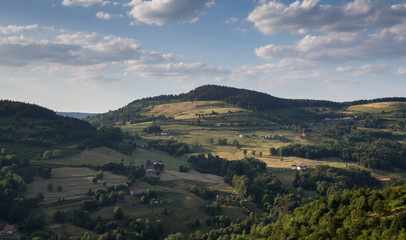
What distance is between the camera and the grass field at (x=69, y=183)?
103113 mm

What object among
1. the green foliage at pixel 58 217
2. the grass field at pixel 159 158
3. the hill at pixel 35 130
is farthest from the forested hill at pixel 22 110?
the green foliage at pixel 58 217

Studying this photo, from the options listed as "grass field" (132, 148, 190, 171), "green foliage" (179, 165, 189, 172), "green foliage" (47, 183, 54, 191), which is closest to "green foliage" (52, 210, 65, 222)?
"green foliage" (47, 183, 54, 191)

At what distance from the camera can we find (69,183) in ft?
376

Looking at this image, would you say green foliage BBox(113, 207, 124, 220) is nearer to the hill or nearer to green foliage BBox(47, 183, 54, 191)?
green foliage BBox(47, 183, 54, 191)

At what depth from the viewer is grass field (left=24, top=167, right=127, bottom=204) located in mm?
103113

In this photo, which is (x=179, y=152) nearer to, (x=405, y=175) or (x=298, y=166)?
(x=298, y=166)

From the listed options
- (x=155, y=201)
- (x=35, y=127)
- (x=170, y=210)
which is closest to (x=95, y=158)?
(x=35, y=127)

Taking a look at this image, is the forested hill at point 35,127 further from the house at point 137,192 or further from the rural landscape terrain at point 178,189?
the house at point 137,192

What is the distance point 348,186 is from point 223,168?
6107 centimetres

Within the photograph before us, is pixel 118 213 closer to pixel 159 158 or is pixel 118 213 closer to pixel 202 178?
pixel 202 178

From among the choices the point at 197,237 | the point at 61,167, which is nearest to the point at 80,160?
the point at 61,167

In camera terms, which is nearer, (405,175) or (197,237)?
(197,237)

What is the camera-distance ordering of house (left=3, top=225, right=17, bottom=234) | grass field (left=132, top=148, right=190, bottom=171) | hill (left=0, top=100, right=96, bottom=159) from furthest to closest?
grass field (left=132, top=148, right=190, bottom=171) < hill (left=0, top=100, right=96, bottom=159) < house (left=3, top=225, right=17, bottom=234)

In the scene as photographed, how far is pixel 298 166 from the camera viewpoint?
532 feet
